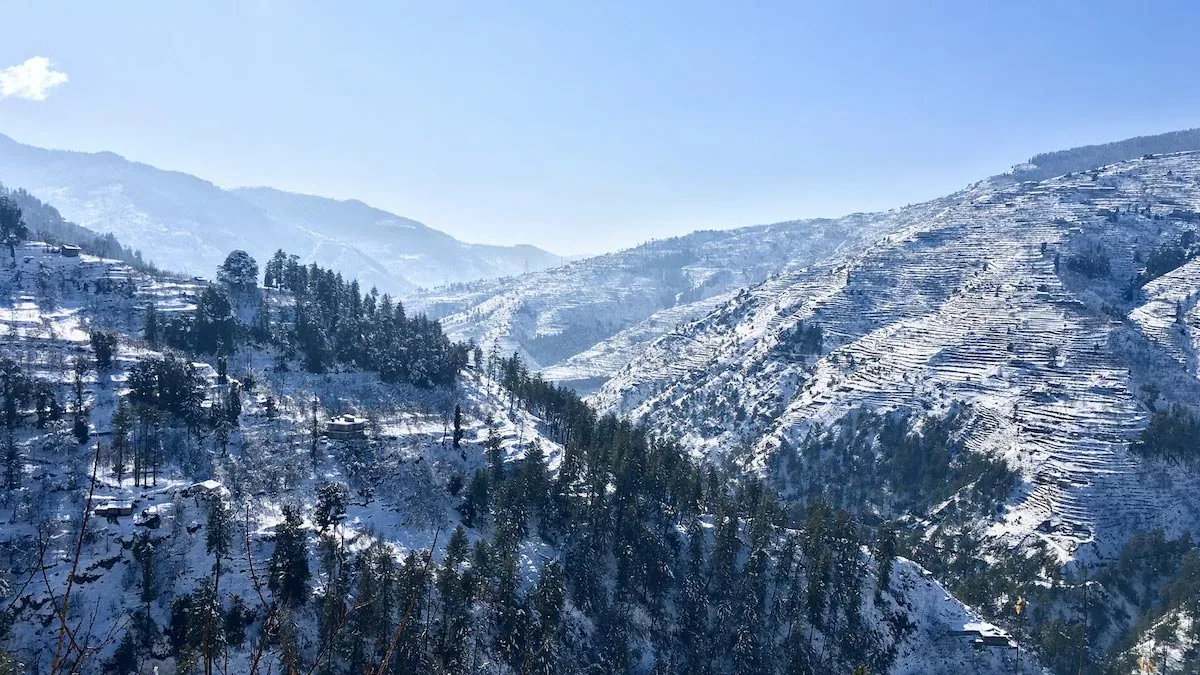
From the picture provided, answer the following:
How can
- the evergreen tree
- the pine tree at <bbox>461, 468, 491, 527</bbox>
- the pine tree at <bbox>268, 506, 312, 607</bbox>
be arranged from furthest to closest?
1. the evergreen tree
2. the pine tree at <bbox>461, 468, 491, 527</bbox>
3. the pine tree at <bbox>268, 506, 312, 607</bbox>

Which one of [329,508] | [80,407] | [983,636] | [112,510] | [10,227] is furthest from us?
→ [10,227]

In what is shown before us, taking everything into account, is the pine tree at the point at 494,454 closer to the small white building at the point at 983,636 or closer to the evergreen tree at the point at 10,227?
the small white building at the point at 983,636

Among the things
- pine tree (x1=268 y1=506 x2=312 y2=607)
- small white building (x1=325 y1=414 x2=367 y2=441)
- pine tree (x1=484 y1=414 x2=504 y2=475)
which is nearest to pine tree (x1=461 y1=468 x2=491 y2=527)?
pine tree (x1=484 y1=414 x2=504 y2=475)

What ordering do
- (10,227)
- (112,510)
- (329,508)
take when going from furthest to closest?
1. (10,227)
2. (329,508)
3. (112,510)

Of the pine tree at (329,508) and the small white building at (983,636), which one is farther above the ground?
the pine tree at (329,508)

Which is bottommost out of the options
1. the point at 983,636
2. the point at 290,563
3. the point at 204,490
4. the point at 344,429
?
the point at 983,636

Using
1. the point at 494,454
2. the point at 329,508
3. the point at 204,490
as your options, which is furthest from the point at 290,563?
the point at 494,454

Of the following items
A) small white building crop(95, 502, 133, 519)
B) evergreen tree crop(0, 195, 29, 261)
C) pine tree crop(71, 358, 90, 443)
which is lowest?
small white building crop(95, 502, 133, 519)

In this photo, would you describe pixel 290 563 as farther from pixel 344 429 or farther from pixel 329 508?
pixel 344 429

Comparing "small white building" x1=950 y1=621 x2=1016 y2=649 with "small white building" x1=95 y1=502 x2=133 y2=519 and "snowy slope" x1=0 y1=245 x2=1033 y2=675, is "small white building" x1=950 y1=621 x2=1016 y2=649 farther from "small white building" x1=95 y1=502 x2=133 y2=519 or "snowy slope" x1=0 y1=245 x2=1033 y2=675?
"small white building" x1=95 y1=502 x2=133 y2=519

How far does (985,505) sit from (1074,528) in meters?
17.8

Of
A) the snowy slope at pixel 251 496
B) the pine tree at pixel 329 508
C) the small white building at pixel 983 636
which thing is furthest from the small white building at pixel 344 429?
the small white building at pixel 983 636

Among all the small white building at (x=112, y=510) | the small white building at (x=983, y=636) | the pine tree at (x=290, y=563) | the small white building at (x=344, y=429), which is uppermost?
the small white building at (x=344, y=429)

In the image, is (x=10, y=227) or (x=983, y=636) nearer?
(x=983, y=636)
